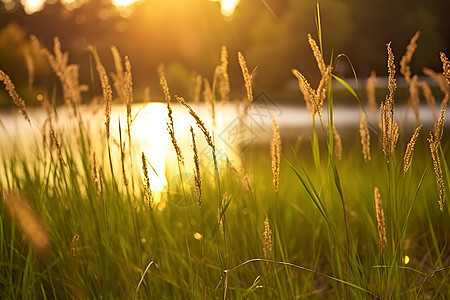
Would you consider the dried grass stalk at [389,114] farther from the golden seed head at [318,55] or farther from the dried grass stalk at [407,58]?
the dried grass stalk at [407,58]

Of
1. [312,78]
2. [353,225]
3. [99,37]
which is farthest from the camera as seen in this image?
[99,37]

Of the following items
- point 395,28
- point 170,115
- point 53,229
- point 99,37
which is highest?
point 99,37

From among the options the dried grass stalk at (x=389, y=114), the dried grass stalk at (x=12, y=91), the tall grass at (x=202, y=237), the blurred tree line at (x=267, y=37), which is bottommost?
the tall grass at (x=202, y=237)

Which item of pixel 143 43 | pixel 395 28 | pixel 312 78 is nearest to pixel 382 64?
pixel 312 78

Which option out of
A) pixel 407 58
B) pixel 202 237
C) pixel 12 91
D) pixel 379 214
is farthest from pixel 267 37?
pixel 379 214

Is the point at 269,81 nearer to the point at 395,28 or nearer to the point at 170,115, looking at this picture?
the point at 395,28

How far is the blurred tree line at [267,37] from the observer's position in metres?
23.9

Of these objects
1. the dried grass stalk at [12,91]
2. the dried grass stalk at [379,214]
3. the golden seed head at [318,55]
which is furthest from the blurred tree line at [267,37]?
the dried grass stalk at [379,214]

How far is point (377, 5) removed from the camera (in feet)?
82.4

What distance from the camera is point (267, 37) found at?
28516mm

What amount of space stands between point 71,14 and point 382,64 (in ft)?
114

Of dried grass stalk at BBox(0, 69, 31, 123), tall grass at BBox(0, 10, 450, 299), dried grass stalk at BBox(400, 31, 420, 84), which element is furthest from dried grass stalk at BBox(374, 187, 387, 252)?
dried grass stalk at BBox(0, 69, 31, 123)

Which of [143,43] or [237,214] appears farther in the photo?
[143,43]

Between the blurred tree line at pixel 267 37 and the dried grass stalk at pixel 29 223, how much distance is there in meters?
12.1
